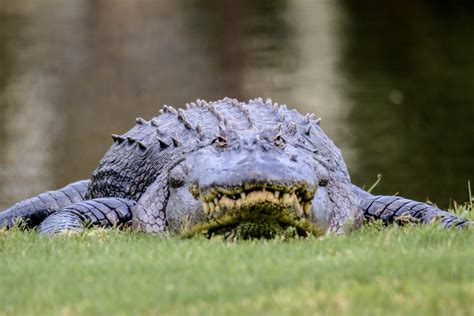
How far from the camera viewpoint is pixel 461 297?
14.0 feet

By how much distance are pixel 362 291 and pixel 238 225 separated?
206 cm

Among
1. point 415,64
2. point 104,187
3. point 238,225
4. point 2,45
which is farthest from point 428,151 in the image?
point 2,45

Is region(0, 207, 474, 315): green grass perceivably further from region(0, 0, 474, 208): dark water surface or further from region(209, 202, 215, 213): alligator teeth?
region(0, 0, 474, 208): dark water surface

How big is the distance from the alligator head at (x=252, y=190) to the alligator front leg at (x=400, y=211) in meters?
0.74

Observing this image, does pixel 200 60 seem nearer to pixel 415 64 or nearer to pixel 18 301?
pixel 415 64

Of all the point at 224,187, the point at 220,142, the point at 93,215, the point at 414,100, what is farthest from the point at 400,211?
the point at 414,100

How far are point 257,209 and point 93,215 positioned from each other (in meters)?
1.74

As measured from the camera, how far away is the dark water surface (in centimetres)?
1906

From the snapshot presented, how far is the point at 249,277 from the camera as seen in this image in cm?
481

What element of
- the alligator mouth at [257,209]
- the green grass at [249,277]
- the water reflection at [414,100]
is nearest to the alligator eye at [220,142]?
the alligator mouth at [257,209]

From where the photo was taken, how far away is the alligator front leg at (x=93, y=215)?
7.29 metres

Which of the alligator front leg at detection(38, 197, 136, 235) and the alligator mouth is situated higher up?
the alligator mouth

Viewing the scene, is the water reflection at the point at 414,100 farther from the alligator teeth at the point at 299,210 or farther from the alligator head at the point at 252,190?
the alligator teeth at the point at 299,210

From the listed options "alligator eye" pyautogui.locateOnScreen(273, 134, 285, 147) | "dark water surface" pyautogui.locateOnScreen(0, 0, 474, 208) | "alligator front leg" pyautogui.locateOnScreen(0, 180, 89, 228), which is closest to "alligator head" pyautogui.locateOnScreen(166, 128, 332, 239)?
"alligator eye" pyautogui.locateOnScreen(273, 134, 285, 147)
